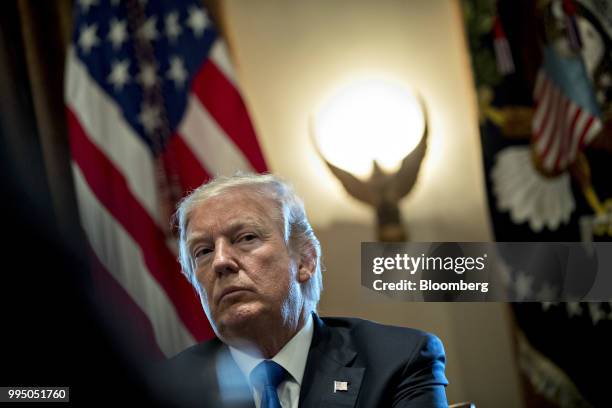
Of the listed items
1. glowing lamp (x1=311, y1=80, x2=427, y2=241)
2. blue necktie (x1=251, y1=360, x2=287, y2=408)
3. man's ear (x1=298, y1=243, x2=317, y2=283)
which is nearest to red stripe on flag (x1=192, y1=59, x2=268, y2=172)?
glowing lamp (x1=311, y1=80, x2=427, y2=241)

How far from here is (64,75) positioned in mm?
2648

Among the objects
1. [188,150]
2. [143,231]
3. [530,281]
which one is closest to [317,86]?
[188,150]

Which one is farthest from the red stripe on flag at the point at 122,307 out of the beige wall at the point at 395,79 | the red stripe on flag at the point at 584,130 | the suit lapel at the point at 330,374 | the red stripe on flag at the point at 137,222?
the red stripe on flag at the point at 584,130

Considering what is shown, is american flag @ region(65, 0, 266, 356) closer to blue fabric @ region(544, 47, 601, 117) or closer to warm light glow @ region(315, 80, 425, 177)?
warm light glow @ region(315, 80, 425, 177)

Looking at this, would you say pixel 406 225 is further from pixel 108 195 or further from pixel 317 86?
pixel 108 195

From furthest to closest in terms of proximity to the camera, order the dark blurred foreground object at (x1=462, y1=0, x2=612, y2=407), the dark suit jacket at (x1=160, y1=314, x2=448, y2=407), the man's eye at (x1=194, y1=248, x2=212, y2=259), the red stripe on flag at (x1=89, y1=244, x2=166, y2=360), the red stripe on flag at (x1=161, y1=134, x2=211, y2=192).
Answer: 1. the red stripe on flag at (x1=161, y1=134, x2=211, y2=192)
2. the red stripe on flag at (x1=89, y1=244, x2=166, y2=360)
3. the dark blurred foreground object at (x1=462, y1=0, x2=612, y2=407)
4. the man's eye at (x1=194, y1=248, x2=212, y2=259)
5. the dark suit jacket at (x1=160, y1=314, x2=448, y2=407)

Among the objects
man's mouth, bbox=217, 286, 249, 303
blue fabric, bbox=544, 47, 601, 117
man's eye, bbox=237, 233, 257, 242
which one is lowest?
man's mouth, bbox=217, 286, 249, 303

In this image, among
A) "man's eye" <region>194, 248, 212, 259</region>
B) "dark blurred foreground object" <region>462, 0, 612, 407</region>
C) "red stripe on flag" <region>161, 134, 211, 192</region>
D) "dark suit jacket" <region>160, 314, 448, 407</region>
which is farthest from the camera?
"red stripe on flag" <region>161, 134, 211, 192</region>

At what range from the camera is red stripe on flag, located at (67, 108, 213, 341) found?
2.43 m

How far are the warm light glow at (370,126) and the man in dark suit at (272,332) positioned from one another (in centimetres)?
87

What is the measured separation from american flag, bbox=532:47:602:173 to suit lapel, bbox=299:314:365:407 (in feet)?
4.29

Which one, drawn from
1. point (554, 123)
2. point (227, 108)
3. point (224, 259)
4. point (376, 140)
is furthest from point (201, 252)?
point (554, 123)

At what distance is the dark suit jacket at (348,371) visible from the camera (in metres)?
1.33

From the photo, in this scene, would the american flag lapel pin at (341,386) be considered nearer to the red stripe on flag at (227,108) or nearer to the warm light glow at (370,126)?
the warm light glow at (370,126)
